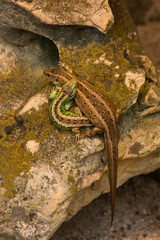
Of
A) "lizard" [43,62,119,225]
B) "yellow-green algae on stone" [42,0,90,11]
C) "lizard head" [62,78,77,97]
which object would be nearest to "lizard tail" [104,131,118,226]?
"lizard" [43,62,119,225]

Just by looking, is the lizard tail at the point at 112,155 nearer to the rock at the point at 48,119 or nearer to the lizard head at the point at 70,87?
the rock at the point at 48,119

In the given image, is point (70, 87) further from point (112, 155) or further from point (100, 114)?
point (112, 155)

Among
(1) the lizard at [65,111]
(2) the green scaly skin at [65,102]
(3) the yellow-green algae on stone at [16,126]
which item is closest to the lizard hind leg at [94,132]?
(1) the lizard at [65,111]

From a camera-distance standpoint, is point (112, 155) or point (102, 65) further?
point (102, 65)

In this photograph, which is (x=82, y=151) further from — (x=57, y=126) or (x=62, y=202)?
(x=62, y=202)

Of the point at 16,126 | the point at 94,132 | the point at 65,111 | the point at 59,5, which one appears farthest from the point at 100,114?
the point at 59,5

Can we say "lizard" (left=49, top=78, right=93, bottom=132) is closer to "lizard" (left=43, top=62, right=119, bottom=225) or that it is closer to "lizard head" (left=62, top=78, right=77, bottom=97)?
"lizard head" (left=62, top=78, right=77, bottom=97)

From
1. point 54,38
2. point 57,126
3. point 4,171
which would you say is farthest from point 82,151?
point 54,38
